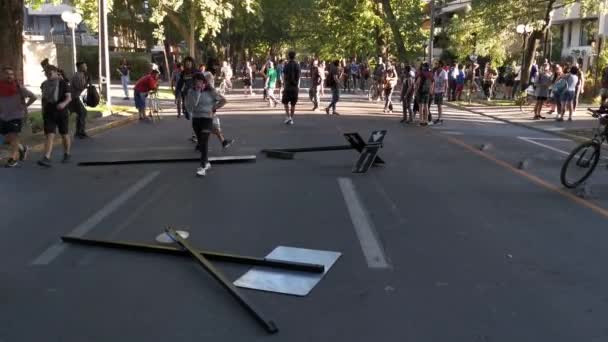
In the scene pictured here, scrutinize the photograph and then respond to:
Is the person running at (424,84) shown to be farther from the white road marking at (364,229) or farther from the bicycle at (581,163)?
the white road marking at (364,229)

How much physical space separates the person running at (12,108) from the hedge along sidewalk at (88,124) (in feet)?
2.05

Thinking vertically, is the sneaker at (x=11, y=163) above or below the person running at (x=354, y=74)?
below

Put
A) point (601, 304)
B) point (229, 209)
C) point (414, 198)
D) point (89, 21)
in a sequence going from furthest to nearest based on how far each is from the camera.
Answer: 1. point (89, 21)
2. point (414, 198)
3. point (229, 209)
4. point (601, 304)

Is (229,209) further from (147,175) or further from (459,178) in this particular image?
(459,178)

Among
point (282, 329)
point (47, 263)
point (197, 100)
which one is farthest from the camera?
point (197, 100)

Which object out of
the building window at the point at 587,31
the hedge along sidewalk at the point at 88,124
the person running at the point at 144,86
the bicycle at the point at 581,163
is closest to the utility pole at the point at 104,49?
the hedge along sidewalk at the point at 88,124

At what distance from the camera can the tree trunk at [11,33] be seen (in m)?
14.7

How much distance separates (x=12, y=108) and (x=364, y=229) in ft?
22.4

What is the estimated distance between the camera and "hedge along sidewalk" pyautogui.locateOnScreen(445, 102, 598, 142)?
670 inches

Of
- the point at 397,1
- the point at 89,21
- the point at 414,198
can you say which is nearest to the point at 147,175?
the point at 414,198

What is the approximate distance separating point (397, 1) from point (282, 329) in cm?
4365

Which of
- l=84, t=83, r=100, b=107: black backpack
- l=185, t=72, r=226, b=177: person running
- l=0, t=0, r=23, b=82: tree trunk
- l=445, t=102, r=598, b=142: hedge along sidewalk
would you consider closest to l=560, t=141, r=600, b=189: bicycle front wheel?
l=185, t=72, r=226, b=177: person running

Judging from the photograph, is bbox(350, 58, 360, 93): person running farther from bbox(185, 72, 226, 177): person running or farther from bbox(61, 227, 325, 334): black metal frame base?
bbox(61, 227, 325, 334): black metal frame base

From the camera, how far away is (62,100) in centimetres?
1060
